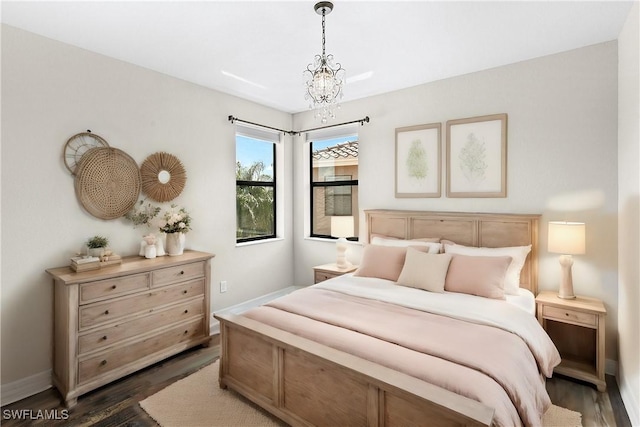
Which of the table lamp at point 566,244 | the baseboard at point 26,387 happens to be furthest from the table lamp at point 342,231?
the baseboard at point 26,387

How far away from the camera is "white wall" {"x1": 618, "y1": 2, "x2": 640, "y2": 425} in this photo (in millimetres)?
2016

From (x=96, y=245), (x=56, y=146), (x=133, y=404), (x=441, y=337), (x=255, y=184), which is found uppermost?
(x=56, y=146)

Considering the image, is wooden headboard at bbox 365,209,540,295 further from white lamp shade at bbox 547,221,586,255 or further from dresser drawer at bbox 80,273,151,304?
dresser drawer at bbox 80,273,151,304

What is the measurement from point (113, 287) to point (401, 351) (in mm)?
2109

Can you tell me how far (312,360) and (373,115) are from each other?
2.97 metres

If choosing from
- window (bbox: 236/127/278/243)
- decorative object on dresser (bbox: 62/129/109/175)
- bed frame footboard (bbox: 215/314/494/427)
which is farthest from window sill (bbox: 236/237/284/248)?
decorative object on dresser (bbox: 62/129/109/175)

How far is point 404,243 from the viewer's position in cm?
332

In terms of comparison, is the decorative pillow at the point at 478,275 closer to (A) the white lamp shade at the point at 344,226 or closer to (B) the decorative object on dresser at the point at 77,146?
(A) the white lamp shade at the point at 344,226

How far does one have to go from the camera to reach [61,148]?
2533mm

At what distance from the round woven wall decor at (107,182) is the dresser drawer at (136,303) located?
757mm

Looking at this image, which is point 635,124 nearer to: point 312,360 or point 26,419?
point 312,360

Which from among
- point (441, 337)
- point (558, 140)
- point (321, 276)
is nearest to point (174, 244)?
point (321, 276)

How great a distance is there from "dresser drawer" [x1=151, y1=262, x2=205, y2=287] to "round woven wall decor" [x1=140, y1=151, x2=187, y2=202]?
0.73 metres

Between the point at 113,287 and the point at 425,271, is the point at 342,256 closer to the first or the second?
the point at 425,271
